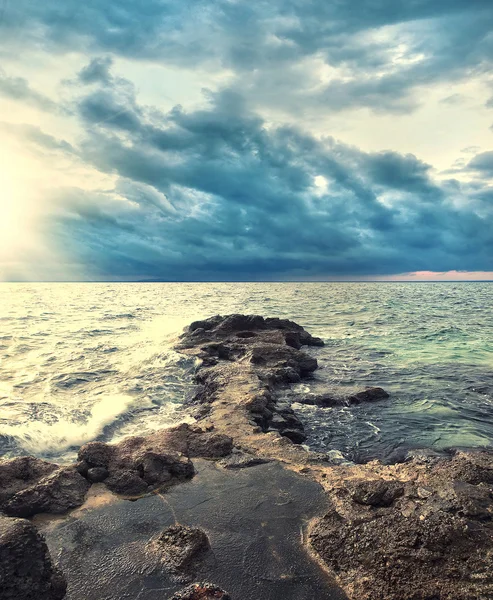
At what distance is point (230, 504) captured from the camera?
6324mm

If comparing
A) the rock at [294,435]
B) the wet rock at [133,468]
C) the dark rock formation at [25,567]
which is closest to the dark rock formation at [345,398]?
the rock at [294,435]

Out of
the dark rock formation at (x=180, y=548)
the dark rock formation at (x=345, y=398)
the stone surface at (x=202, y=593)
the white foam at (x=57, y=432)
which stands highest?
the stone surface at (x=202, y=593)

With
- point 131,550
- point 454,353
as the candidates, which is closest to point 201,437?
point 131,550

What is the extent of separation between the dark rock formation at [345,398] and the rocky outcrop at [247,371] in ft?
3.87

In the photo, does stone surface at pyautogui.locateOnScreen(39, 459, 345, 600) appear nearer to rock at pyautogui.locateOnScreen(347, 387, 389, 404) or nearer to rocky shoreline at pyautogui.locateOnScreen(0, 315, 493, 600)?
rocky shoreline at pyautogui.locateOnScreen(0, 315, 493, 600)

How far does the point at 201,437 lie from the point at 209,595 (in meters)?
5.02

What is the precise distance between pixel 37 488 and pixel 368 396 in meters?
11.6

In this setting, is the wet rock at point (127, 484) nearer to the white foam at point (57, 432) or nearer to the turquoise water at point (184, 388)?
the turquoise water at point (184, 388)

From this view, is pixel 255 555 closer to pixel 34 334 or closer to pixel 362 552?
pixel 362 552

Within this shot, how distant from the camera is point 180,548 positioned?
5055mm

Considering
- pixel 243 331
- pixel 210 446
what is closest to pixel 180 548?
pixel 210 446

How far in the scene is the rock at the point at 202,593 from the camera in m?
4.05

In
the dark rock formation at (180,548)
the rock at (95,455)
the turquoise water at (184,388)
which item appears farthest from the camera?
the turquoise water at (184,388)

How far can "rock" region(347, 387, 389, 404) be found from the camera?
1447 centimetres
